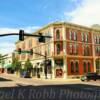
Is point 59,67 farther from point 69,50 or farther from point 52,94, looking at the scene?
point 52,94

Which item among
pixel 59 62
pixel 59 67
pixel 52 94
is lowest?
pixel 52 94

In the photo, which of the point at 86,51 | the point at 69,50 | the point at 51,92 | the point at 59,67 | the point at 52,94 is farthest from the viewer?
the point at 86,51

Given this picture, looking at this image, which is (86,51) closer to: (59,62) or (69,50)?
(69,50)

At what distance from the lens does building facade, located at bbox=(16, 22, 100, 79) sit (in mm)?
63781

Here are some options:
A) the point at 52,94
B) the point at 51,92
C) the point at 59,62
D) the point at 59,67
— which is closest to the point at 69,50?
the point at 59,62

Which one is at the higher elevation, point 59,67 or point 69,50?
point 69,50

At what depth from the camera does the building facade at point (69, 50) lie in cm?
6378

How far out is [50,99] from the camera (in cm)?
1989

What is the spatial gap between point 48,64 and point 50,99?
4611cm

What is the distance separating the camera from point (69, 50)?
64.6 meters

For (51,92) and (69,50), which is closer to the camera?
(51,92)

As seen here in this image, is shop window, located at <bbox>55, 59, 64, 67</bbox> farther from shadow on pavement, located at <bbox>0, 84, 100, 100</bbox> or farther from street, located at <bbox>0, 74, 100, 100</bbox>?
shadow on pavement, located at <bbox>0, 84, 100, 100</bbox>

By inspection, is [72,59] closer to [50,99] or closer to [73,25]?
[73,25]

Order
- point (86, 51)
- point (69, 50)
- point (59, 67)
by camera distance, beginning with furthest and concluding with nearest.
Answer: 1. point (86, 51)
2. point (69, 50)
3. point (59, 67)
